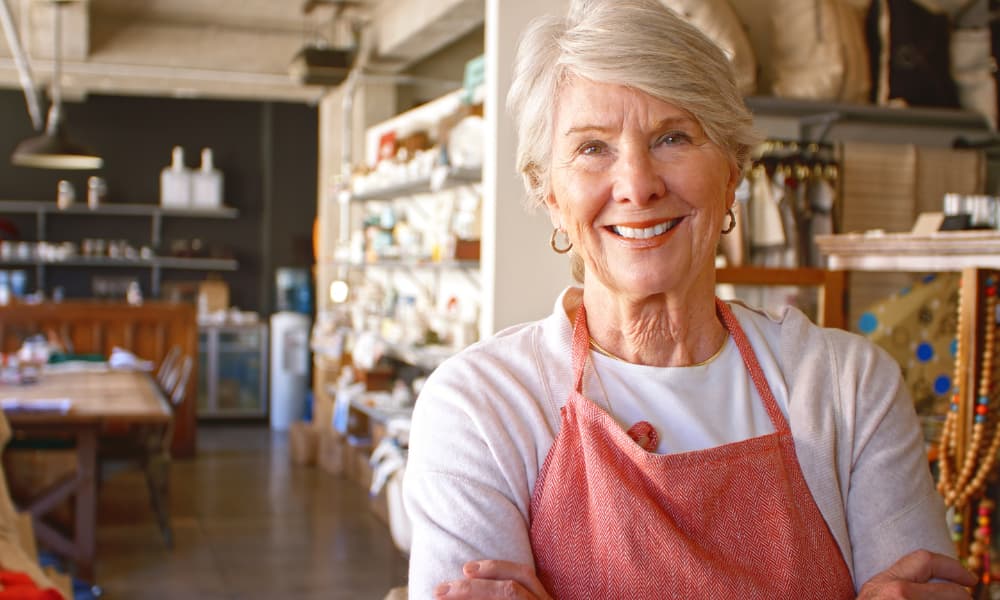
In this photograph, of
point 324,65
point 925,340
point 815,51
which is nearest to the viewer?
point 925,340

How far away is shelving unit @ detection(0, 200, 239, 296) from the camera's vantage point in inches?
451

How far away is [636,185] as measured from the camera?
1.38 meters

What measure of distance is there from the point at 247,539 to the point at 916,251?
15.5 feet

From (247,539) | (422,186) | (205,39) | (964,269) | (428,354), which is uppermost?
(205,39)

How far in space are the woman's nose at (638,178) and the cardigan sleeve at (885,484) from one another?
37 cm

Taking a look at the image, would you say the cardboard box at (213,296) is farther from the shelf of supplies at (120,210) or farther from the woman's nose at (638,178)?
the woman's nose at (638,178)

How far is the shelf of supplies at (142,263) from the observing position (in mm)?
11498

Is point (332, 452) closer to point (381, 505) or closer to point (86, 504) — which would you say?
point (381, 505)

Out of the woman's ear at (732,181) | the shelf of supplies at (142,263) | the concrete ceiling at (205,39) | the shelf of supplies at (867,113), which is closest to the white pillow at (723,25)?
the shelf of supplies at (867,113)

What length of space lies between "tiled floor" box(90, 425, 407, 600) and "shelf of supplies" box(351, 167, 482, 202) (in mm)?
1992

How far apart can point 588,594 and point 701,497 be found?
7.4 inches

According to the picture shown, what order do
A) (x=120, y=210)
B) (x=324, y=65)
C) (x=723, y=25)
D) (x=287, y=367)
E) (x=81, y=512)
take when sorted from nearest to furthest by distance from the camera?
(x=723, y=25), (x=81, y=512), (x=324, y=65), (x=287, y=367), (x=120, y=210)

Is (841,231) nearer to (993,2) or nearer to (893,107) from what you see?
(893,107)

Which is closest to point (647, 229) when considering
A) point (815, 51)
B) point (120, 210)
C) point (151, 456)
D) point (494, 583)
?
point (494, 583)
